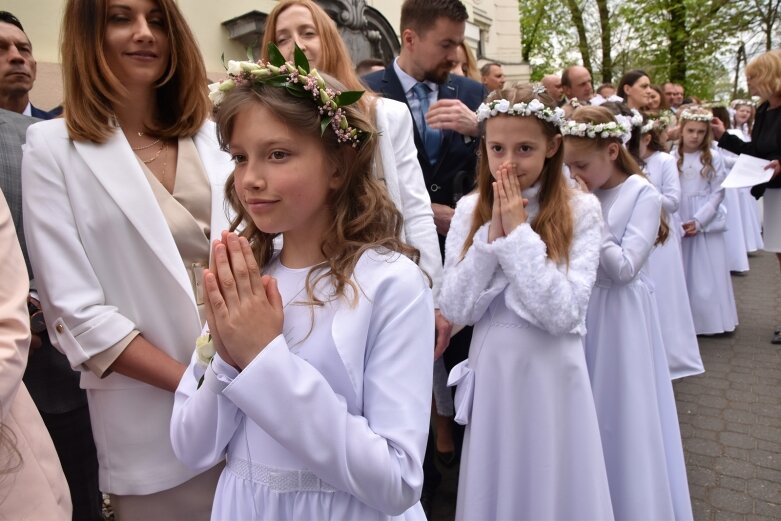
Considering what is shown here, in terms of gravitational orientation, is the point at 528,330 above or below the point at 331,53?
below

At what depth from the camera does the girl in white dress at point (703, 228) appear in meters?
6.48

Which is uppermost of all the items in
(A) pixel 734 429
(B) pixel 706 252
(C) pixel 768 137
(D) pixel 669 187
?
(C) pixel 768 137

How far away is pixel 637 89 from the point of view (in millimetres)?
6668

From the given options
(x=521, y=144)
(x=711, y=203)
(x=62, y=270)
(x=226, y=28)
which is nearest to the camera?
(x=62, y=270)

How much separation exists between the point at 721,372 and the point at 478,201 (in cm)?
385

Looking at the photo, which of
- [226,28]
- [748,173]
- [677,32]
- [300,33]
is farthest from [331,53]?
[677,32]

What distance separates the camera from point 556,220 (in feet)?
8.68

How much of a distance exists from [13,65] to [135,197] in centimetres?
182

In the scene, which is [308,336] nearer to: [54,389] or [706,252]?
[54,389]

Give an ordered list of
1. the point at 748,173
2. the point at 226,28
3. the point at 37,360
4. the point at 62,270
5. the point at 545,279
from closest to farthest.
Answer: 1. the point at 62,270
2. the point at 37,360
3. the point at 545,279
4. the point at 748,173
5. the point at 226,28

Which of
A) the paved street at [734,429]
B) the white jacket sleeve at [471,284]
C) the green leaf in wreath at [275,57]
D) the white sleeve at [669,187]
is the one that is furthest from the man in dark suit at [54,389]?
the white sleeve at [669,187]

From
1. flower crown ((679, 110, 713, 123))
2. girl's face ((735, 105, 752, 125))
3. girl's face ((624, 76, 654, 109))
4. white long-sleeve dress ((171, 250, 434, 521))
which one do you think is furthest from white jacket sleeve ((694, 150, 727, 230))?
white long-sleeve dress ((171, 250, 434, 521))

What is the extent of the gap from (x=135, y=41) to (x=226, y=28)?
22.0 ft

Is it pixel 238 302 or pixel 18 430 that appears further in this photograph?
pixel 18 430
